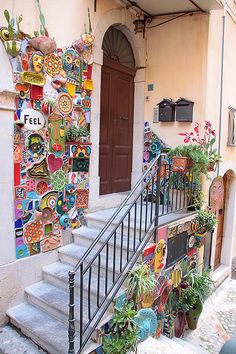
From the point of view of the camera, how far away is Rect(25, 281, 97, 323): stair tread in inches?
127

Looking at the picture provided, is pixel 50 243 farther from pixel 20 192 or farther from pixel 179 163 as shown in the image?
pixel 179 163

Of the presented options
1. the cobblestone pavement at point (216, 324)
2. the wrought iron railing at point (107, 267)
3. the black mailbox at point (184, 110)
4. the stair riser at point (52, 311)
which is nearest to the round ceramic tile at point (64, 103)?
the wrought iron railing at point (107, 267)

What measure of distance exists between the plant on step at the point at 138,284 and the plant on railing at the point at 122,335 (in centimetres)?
23

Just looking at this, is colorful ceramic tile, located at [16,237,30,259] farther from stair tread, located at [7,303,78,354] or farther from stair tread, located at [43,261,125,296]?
stair tread, located at [7,303,78,354]

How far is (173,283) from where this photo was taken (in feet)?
14.3

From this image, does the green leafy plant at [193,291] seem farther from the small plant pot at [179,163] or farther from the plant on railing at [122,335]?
the plant on railing at [122,335]

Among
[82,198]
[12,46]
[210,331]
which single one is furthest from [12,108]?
[210,331]

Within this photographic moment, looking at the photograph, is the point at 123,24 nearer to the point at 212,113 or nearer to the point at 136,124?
the point at 136,124

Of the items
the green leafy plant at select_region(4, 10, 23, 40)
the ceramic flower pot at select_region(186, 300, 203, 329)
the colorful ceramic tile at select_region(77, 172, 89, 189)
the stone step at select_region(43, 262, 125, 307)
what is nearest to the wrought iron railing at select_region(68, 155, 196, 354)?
the stone step at select_region(43, 262, 125, 307)

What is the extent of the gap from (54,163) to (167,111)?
2.49m

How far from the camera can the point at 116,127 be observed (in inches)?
208

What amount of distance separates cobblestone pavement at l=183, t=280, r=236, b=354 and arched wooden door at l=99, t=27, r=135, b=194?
2.78 m

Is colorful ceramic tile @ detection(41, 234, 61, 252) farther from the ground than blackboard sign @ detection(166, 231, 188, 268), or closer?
farther from the ground

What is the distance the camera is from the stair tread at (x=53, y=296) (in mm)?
3227
